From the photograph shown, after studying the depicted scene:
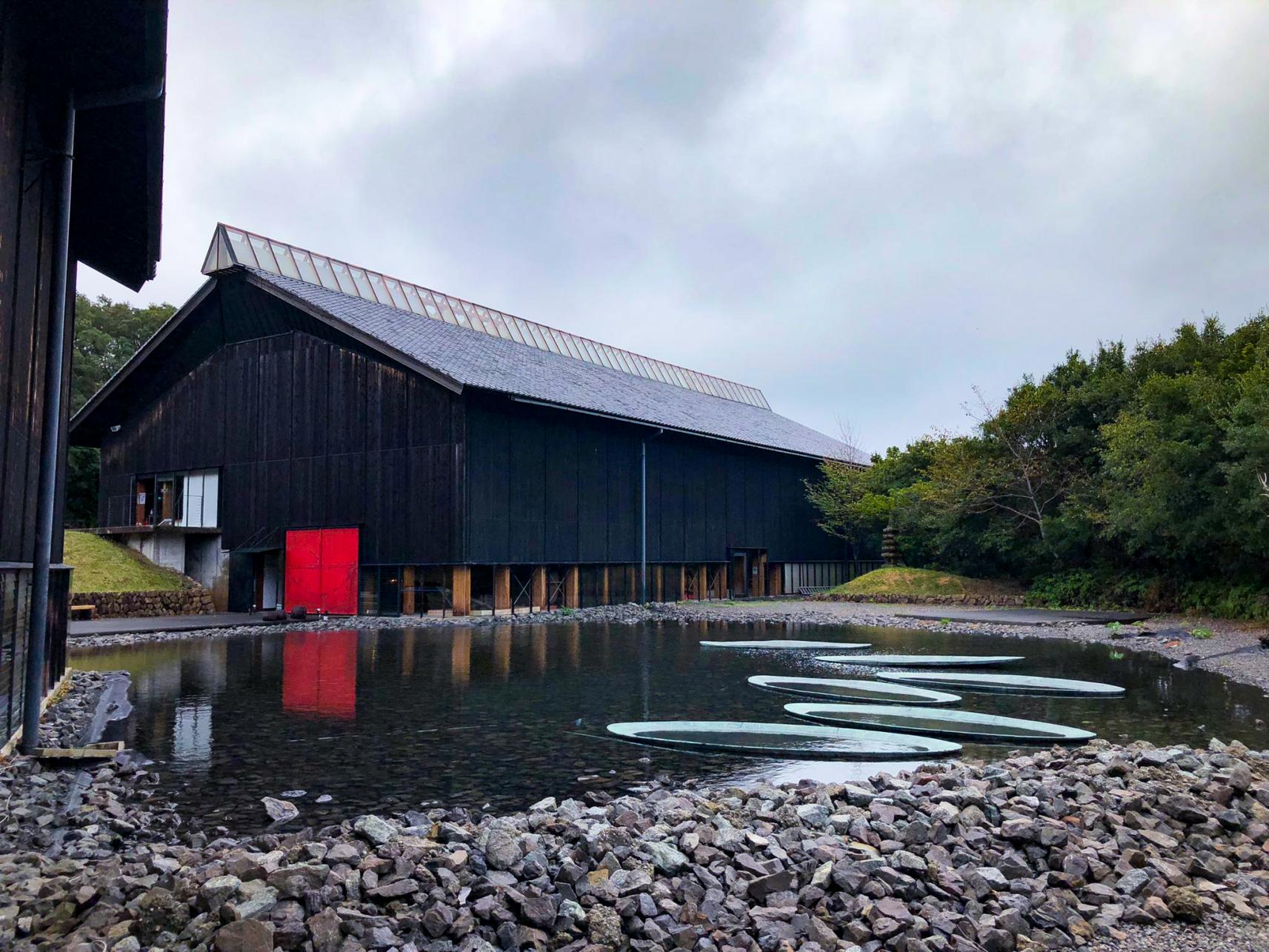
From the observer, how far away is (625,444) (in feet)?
87.8

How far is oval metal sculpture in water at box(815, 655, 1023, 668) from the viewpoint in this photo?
41.4ft

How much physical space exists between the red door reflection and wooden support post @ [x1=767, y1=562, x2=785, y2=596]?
58.7ft

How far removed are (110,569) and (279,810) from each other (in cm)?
2136

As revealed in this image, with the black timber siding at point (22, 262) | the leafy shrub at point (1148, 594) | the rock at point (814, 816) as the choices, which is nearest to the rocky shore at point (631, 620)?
the leafy shrub at point (1148, 594)

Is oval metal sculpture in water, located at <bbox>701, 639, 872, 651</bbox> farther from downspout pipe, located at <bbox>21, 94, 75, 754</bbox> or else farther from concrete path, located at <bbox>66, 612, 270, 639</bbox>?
concrete path, located at <bbox>66, 612, 270, 639</bbox>

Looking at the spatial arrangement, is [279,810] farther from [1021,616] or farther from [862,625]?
[1021,616]

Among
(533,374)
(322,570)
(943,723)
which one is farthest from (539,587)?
(943,723)

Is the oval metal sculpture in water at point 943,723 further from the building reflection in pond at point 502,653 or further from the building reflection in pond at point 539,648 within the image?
the building reflection in pond at point 539,648

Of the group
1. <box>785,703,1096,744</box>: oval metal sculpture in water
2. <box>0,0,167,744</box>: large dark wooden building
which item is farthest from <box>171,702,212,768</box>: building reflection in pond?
<box>785,703,1096,744</box>: oval metal sculpture in water

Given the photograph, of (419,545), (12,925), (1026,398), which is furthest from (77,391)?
(12,925)

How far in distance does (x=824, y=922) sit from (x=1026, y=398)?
993 inches

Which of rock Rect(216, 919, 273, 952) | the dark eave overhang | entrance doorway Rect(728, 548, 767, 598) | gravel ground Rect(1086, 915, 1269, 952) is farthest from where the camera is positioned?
entrance doorway Rect(728, 548, 767, 598)

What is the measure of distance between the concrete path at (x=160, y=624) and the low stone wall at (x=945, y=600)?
1761cm

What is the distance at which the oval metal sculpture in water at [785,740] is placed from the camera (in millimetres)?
6977
